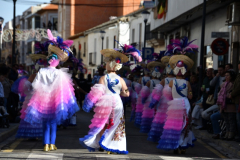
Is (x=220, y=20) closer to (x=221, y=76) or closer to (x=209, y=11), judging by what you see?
(x=209, y=11)

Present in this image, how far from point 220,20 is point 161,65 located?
8289 millimetres

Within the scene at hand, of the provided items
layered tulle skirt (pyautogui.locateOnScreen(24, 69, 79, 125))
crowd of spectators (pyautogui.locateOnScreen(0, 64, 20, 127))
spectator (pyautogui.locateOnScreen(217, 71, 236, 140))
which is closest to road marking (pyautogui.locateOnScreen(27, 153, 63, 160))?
layered tulle skirt (pyautogui.locateOnScreen(24, 69, 79, 125))

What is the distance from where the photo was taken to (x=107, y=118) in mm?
9562

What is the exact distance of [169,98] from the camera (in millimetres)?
10664

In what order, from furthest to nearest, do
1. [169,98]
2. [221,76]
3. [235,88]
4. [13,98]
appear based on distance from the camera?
[13,98], [221,76], [235,88], [169,98]

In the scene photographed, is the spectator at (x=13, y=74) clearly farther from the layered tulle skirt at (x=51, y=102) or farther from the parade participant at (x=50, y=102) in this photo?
the layered tulle skirt at (x=51, y=102)

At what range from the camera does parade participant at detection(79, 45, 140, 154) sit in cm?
947

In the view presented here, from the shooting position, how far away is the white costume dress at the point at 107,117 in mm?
9469

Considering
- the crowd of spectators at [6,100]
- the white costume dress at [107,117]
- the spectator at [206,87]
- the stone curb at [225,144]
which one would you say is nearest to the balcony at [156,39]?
the crowd of spectators at [6,100]

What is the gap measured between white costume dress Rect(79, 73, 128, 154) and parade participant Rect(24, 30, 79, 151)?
440 millimetres

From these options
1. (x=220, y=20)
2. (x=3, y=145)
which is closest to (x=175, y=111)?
(x=3, y=145)

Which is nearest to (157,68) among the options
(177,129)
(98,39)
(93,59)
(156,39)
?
(177,129)

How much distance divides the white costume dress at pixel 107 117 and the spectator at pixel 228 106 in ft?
11.5

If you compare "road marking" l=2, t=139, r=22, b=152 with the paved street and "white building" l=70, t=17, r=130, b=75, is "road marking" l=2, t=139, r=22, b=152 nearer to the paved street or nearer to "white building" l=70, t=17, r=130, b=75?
the paved street
